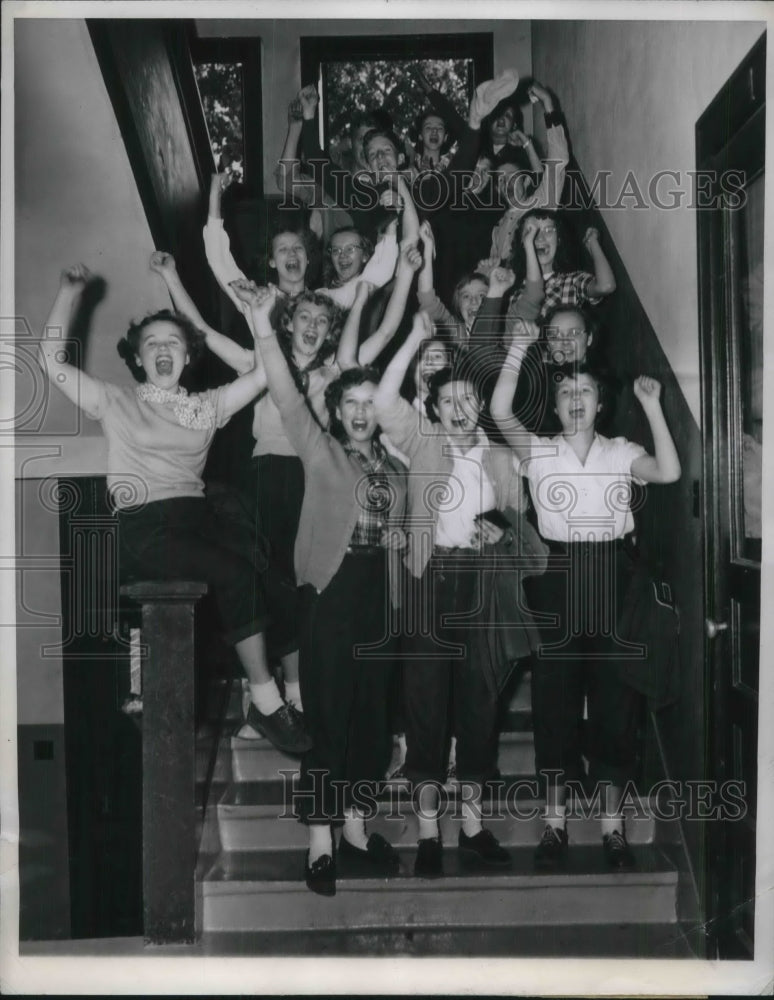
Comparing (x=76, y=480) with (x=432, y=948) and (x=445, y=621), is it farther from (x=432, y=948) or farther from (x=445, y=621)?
(x=432, y=948)

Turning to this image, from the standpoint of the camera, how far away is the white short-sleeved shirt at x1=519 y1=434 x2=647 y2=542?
3.12 m

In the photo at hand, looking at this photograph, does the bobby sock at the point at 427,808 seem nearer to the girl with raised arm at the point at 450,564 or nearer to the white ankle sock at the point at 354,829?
the girl with raised arm at the point at 450,564

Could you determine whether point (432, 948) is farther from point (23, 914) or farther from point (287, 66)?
point (287, 66)

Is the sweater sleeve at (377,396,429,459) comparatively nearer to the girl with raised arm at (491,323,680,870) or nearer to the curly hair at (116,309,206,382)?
the girl with raised arm at (491,323,680,870)

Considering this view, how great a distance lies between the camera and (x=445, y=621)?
10.2 ft

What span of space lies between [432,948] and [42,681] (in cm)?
127

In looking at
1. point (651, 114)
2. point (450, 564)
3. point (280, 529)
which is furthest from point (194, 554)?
point (651, 114)

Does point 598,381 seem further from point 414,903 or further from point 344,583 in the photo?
point 414,903

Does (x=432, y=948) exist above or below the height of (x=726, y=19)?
below

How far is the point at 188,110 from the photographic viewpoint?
3.17 m

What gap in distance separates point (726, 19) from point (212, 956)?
2.85 meters

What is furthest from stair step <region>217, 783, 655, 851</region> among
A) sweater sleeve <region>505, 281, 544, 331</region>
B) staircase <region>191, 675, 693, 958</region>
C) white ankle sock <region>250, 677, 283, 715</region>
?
sweater sleeve <region>505, 281, 544, 331</region>

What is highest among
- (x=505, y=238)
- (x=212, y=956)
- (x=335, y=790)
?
(x=505, y=238)

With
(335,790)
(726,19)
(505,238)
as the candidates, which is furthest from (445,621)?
(726,19)
